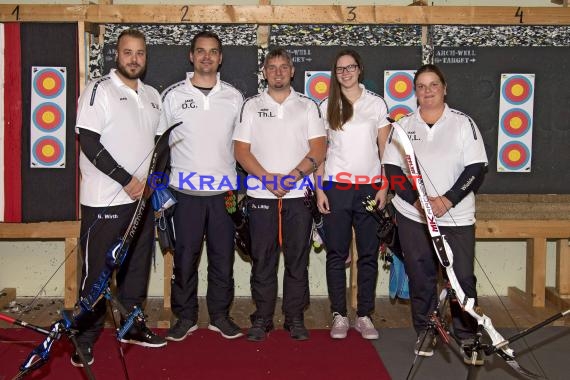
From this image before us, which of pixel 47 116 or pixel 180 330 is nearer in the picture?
pixel 180 330

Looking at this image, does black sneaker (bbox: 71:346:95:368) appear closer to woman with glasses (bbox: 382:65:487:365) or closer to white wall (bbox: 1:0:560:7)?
woman with glasses (bbox: 382:65:487:365)

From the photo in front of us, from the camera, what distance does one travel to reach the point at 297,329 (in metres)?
3.70

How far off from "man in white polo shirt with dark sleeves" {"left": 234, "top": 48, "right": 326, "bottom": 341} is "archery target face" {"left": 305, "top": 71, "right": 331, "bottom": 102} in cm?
62

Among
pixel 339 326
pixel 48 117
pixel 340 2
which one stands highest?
pixel 340 2

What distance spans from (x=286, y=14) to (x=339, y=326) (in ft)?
6.26

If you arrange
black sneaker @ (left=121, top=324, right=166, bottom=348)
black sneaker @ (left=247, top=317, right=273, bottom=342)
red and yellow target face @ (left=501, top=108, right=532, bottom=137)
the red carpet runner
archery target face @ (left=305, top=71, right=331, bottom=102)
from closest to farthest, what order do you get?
the red carpet runner < black sneaker @ (left=121, top=324, right=166, bottom=348) < black sneaker @ (left=247, top=317, right=273, bottom=342) < archery target face @ (left=305, top=71, right=331, bottom=102) < red and yellow target face @ (left=501, top=108, right=532, bottom=137)

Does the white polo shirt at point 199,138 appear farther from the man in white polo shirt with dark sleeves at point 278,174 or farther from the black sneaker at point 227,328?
the black sneaker at point 227,328

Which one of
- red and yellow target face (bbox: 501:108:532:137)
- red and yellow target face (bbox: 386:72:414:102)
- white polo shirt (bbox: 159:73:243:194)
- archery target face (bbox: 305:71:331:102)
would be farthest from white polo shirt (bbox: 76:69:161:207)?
red and yellow target face (bbox: 501:108:532:137)

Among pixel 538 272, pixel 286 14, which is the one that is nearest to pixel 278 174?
pixel 286 14

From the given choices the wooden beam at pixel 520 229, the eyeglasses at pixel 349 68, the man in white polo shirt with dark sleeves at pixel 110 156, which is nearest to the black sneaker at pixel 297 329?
the man in white polo shirt with dark sleeves at pixel 110 156

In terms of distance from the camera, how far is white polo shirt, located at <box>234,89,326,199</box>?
11.7 ft

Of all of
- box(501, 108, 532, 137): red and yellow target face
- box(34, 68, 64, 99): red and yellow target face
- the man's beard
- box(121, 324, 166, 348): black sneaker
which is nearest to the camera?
the man's beard

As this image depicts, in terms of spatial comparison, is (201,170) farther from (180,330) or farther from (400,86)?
(400,86)

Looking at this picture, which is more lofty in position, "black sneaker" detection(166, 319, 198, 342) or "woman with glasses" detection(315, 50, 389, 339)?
"woman with glasses" detection(315, 50, 389, 339)
